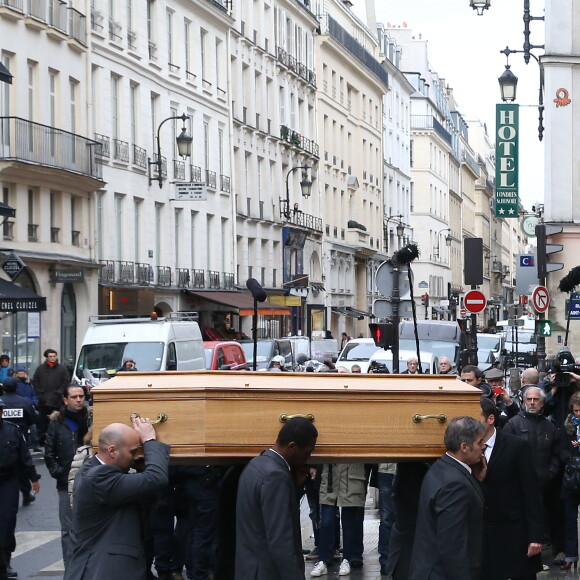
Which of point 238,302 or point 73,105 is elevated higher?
point 73,105

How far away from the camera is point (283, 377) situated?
766 cm

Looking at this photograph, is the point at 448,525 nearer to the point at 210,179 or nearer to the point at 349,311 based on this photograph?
the point at 210,179

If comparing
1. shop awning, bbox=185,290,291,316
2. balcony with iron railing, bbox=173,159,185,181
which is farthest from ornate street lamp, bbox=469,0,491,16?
shop awning, bbox=185,290,291,316

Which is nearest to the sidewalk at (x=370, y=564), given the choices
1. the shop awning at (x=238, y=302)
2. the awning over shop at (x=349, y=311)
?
the shop awning at (x=238, y=302)

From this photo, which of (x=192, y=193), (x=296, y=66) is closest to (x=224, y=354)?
(x=192, y=193)

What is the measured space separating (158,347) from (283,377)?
68.3 ft

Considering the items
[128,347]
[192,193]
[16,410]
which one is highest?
[192,193]

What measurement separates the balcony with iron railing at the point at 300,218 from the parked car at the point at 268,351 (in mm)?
27007

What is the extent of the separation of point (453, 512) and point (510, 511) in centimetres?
187

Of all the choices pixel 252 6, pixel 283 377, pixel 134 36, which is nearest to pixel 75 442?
pixel 283 377

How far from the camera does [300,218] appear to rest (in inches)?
2653

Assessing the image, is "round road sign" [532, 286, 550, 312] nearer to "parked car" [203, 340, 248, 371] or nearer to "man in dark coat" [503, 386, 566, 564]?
"parked car" [203, 340, 248, 371]

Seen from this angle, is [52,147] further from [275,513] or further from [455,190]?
[455,190]

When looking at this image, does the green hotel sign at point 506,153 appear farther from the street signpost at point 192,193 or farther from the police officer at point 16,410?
the police officer at point 16,410
